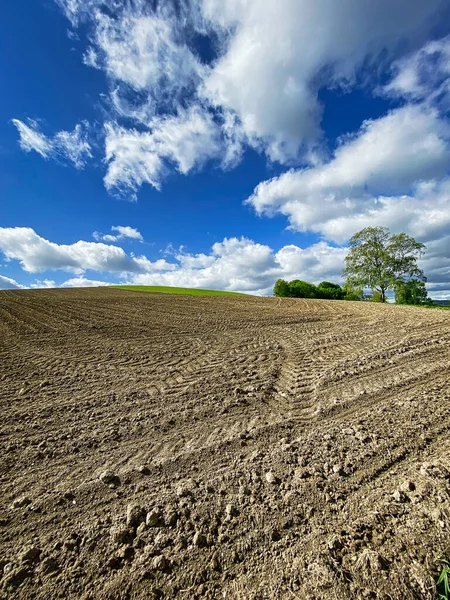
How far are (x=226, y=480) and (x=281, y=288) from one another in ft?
194

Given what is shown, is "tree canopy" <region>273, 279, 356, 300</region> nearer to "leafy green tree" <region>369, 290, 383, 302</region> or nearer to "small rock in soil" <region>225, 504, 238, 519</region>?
"leafy green tree" <region>369, 290, 383, 302</region>

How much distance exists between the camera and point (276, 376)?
564 centimetres

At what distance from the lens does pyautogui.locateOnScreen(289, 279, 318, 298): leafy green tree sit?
59.2 metres

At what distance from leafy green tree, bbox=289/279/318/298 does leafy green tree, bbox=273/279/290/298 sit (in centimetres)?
91

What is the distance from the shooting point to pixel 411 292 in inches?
1227

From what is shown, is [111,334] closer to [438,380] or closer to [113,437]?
[113,437]

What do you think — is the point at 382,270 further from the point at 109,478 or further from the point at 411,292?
the point at 109,478

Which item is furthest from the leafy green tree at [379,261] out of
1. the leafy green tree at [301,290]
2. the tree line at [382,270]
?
the leafy green tree at [301,290]

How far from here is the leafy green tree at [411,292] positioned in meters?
31.1

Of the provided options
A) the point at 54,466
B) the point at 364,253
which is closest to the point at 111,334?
the point at 54,466

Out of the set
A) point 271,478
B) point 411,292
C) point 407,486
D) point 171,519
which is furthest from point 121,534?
point 411,292

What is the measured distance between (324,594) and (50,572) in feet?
6.99

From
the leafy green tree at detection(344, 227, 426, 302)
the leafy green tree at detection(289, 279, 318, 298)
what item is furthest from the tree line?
the leafy green tree at detection(289, 279, 318, 298)

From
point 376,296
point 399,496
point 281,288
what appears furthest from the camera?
point 281,288
